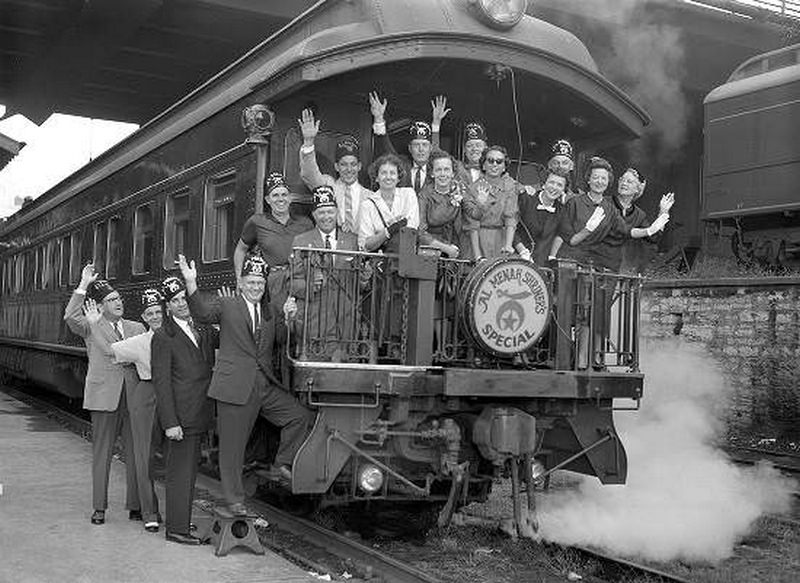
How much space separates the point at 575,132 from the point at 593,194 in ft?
3.48

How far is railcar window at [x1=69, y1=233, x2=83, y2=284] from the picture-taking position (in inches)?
484

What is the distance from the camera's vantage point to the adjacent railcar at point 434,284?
19.1 ft

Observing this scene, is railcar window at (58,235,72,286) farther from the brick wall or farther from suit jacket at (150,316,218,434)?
the brick wall

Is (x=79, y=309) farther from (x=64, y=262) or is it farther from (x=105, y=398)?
(x=64, y=262)

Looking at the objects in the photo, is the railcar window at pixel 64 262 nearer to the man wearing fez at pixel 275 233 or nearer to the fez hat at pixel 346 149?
the man wearing fez at pixel 275 233

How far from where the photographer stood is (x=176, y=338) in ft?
19.7

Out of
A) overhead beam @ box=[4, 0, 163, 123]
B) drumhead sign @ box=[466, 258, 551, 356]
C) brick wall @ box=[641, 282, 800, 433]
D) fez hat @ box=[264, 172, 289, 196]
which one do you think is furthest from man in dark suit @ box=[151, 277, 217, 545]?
overhead beam @ box=[4, 0, 163, 123]

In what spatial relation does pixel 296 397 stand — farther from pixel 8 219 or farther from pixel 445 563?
pixel 8 219

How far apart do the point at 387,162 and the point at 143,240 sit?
3971 mm

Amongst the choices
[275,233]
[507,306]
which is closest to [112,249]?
[275,233]

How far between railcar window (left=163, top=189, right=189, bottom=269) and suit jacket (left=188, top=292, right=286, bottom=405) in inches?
90.4

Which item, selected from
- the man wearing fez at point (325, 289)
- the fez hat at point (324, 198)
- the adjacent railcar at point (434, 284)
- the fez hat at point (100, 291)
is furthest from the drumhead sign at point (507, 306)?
the fez hat at point (100, 291)

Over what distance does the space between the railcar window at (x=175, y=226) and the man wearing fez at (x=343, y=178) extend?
6.82 feet

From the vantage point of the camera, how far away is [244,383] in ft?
19.2
